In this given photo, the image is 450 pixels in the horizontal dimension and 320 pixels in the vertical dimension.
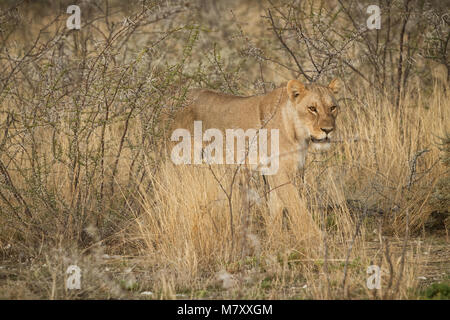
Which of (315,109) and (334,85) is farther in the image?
(334,85)

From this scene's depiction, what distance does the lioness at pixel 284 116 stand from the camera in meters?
5.59

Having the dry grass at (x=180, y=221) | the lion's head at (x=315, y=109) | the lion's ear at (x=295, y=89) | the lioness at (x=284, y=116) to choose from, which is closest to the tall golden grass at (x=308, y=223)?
the dry grass at (x=180, y=221)

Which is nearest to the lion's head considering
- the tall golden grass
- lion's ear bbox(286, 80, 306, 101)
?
lion's ear bbox(286, 80, 306, 101)

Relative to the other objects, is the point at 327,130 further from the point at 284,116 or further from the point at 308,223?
the point at 308,223

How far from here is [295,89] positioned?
18.7 feet

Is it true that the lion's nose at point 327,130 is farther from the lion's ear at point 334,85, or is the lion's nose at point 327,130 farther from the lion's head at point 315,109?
the lion's ear at point 334,85

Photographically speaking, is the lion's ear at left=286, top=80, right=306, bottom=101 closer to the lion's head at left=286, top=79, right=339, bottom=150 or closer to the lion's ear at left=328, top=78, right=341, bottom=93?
the lion's head at left=286, top=79, right=339, bottom=150

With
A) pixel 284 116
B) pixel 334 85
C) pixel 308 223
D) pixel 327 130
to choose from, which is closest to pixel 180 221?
pixel 308 223

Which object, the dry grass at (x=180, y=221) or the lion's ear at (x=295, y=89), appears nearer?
the dry grass at (x=180, y=221)

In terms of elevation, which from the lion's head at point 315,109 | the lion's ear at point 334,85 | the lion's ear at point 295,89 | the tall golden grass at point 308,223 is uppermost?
the lion's ear at point 334,85

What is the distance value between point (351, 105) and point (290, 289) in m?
4.06

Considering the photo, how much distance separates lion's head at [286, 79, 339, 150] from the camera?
554cm

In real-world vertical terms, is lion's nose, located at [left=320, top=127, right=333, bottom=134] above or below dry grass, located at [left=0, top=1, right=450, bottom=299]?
above

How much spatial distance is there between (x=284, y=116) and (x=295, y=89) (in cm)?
35
